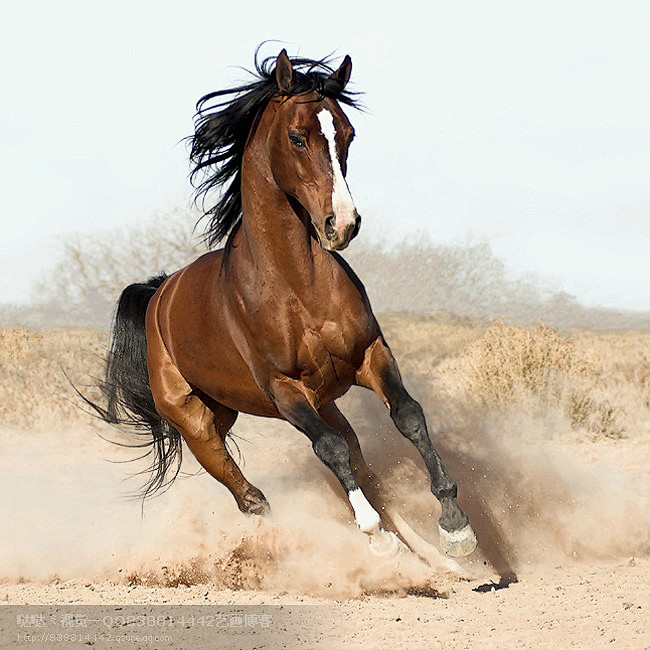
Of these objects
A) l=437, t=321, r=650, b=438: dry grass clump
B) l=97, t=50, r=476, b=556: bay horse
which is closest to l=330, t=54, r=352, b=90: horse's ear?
l=97, t=50, r=476, b=556: bay horse

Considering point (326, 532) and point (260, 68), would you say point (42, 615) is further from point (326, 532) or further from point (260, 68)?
point (260, 68)

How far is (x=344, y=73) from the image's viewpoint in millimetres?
4340

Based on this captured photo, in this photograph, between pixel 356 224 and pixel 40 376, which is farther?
pixel 40 376

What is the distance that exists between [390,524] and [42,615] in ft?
6.39

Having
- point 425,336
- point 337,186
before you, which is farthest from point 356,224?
point 425,336

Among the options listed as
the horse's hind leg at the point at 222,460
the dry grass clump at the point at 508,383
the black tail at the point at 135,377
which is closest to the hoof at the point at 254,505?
the horse's hind leg at the point at 222,460

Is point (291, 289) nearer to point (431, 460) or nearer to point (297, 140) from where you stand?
point (297, 140)

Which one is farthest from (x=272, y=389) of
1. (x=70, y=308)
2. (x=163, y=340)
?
(x=70, y=308)

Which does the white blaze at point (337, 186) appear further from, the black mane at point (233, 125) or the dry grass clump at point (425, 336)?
the dry grass clump at point (425, 336)

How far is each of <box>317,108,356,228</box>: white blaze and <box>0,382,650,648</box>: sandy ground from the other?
5.78 ft

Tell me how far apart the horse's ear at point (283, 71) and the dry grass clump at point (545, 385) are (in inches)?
256

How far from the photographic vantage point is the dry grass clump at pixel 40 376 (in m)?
11.3

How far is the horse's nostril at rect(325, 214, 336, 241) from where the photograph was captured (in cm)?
376

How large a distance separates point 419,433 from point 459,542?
535 millimetres
